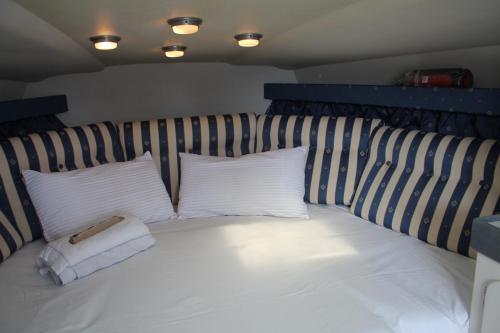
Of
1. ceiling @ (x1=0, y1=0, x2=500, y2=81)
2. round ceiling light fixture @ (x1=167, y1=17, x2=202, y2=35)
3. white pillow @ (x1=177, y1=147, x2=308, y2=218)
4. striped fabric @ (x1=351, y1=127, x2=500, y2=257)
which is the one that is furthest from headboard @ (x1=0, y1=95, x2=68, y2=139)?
striped fabric @ (x1=351, y1=127, x2=500, y2=257)

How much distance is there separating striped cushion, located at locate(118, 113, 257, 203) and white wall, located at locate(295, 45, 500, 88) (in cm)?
83

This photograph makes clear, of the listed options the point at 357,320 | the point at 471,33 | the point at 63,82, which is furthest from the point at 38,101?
the point at 471,33

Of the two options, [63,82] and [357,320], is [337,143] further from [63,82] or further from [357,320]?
[63,82]

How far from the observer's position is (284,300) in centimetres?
123

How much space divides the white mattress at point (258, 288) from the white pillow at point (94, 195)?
0.16 metres

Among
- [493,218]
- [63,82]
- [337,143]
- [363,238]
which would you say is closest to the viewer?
[493,218]

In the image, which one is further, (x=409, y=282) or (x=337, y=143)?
(x=337, y=143)

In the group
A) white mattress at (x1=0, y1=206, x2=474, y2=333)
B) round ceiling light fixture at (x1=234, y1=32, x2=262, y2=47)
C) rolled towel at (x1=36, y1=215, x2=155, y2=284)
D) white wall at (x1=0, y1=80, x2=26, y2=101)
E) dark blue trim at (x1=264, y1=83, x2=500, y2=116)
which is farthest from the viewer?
white wall at (x1=0, y1=80, x2=26, y2=101)

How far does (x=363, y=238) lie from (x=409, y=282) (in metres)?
0.34

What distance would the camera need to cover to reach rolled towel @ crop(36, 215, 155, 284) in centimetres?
137

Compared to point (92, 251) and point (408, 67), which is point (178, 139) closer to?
point (92, 251)

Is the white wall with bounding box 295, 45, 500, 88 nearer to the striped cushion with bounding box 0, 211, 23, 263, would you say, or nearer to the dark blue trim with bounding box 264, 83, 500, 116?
the dark blue trim with bounding box 264, 83, 500, 116

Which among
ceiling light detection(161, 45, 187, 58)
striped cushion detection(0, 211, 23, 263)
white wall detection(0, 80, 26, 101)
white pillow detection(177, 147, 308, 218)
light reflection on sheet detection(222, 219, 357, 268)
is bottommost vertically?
light reflection on sheet detection(222, 219, 357, 268)

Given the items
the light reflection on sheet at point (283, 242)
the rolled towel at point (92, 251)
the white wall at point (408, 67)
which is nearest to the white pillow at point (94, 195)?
the rolled towel at point (92, 251)
